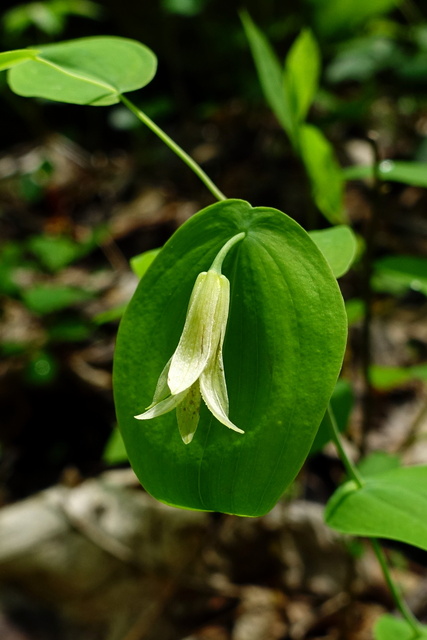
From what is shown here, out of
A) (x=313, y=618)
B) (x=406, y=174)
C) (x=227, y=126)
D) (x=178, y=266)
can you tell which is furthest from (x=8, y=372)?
(x=227, y=126)

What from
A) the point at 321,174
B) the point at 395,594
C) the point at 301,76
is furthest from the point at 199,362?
the point at 301,76

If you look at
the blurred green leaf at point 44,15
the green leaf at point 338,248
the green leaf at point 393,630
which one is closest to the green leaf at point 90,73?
the green leaf at point 338,248

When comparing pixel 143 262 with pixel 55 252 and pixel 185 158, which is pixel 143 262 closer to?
pixel 185 158

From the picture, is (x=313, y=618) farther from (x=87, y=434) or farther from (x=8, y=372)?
(x=8, y=372)

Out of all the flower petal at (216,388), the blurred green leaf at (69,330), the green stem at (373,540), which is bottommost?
the blurred green leaf at (69,330)

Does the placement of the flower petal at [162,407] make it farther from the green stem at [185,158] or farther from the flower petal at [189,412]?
the green stem at [185,158]
